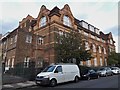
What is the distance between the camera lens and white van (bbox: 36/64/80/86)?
→ 1385 centimetres

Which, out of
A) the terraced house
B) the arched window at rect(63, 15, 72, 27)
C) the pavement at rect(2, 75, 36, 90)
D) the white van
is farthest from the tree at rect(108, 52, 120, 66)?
the pavement at rect(2, 75, 36, 90)

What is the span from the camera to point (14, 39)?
94.2 ft

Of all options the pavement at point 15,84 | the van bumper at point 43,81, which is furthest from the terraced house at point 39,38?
the van bumper at point 43,81

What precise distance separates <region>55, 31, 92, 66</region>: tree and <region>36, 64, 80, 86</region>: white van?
15.1 ft

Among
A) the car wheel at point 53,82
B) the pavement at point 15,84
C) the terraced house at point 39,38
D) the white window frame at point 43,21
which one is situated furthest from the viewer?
the white window frame at point 43,21

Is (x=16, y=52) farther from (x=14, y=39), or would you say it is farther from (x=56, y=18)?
(x=56, y=18)

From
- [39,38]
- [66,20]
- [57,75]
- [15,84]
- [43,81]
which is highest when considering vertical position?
[66,20]

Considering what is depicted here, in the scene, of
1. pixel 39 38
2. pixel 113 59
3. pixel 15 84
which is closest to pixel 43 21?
pixel 39 38

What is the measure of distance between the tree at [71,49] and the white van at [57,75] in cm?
460

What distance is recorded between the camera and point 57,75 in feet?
48.1

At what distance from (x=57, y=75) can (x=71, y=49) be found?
8.08 metres

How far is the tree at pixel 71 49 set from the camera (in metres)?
21.9

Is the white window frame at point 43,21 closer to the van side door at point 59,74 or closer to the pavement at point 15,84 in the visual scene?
the pavement at point 15,84

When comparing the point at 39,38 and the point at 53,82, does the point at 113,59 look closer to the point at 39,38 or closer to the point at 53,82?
the point at 39,38
